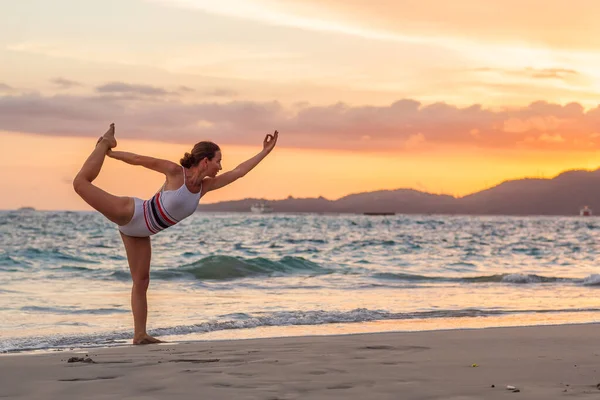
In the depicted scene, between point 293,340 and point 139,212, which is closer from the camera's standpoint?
point 139,212

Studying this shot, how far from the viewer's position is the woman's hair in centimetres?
771

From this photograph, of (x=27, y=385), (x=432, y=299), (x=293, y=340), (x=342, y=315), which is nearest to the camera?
(x=27, y=385)

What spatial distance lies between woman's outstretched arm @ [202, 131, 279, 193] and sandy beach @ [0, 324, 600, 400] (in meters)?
1.52

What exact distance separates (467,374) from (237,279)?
13.9m

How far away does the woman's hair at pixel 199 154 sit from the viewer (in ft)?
25.3

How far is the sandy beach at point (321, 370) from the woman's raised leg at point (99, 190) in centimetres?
128

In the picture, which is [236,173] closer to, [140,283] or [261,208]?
[140,283]

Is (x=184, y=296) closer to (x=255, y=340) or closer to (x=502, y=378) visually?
(x=255, y=340)

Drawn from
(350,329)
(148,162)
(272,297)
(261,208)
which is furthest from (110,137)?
(261,208)

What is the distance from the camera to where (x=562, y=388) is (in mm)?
5445

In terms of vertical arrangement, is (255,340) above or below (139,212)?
below

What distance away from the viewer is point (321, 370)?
6.15 meters

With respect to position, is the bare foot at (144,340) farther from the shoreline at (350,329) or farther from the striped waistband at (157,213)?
the striped waistband at (157,213)

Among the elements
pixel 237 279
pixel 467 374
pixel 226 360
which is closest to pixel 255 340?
pixel 226 360
